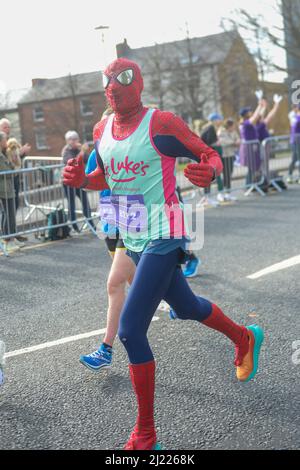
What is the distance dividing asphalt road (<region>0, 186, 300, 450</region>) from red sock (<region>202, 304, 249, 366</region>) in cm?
25

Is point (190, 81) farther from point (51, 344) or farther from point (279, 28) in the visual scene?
point (51, 344)

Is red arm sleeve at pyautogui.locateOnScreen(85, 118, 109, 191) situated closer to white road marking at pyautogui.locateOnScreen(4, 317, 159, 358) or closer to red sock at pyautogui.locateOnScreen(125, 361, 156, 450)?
red sock at pyautogui.locateOnScreen(125, 361, 156, 450)

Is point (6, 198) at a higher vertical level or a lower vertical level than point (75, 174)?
lower

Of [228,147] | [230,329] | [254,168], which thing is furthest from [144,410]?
[228,147]

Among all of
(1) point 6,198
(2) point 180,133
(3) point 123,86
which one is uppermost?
(3) point 123,86

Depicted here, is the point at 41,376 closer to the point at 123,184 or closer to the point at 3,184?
the point at 123,184

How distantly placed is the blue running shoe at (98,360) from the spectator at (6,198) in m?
5.43

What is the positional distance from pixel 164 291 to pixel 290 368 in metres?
1.36

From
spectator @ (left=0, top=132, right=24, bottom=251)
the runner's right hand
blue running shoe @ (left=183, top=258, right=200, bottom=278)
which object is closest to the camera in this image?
the runner's right hand

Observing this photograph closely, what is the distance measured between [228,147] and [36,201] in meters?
5.09

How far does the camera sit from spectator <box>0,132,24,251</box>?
9.61 m

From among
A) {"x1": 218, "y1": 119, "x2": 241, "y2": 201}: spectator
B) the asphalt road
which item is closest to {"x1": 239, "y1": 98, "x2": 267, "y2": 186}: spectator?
{"x1": 218, "y1": 119, "x2": 241, "y2": 201}: spectator

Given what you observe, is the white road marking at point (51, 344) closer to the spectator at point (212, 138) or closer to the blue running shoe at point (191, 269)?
the blue running shoe at point (191, 269)

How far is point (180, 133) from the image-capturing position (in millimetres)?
3504
